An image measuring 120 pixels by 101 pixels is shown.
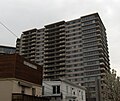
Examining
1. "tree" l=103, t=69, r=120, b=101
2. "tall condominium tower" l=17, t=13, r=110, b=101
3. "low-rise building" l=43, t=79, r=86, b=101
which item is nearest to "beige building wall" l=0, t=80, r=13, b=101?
"tree" l=103, t=69, r=120, b=101

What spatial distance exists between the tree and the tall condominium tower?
65881 mm

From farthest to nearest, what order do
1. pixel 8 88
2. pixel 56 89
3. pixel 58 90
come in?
pixel 56 89 → pixel 58 90 → pixel 8 88

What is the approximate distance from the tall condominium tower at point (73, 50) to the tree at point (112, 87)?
6588 cm

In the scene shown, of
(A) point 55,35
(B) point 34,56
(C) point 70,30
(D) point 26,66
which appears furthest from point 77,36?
(D) point 26,66

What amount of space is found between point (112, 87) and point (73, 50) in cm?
8388

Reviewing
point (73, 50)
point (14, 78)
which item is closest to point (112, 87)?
point (14, 78)

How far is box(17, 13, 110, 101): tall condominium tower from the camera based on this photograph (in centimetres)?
9981

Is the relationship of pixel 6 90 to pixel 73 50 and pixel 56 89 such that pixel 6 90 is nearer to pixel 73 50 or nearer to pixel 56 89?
pixel 56 89

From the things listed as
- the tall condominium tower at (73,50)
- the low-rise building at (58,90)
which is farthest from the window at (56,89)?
the tall condominium tower at (73,50)

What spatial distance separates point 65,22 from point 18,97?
96.1 meters

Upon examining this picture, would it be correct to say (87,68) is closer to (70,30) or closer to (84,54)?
(84,54)

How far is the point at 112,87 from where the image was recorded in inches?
995

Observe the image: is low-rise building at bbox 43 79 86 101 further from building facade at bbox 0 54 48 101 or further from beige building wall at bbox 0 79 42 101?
beige building wall at bbox 0 79 42 101

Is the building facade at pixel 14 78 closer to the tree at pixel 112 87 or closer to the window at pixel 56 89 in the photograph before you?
the tree at pixel 112 87
